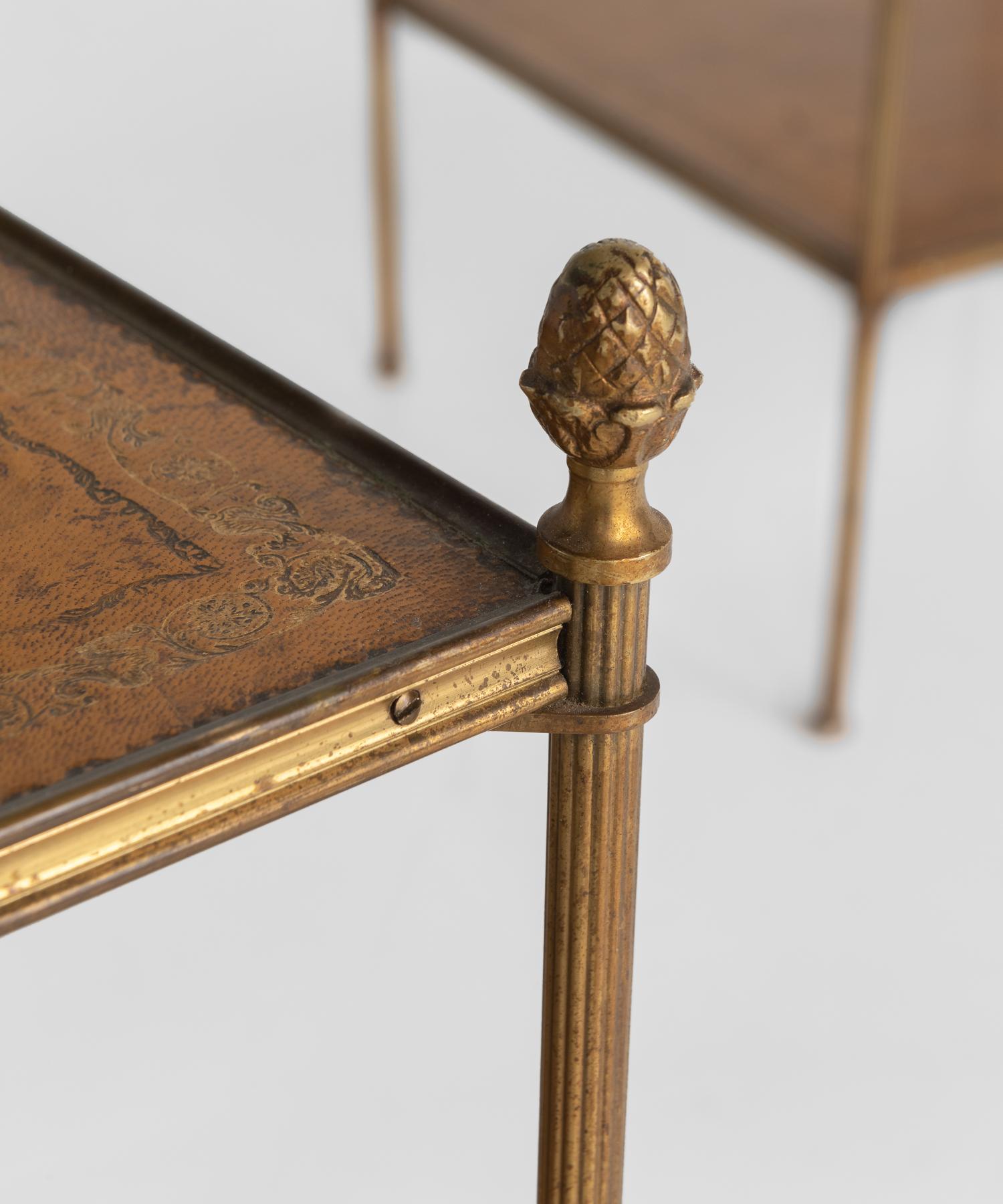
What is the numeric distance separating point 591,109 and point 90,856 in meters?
1.12

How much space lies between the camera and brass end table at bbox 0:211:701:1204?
69cm

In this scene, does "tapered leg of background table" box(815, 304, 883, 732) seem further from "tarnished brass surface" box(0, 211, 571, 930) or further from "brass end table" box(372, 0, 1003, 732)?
"tarnished brass surface" box(0, 211, 571, 930)

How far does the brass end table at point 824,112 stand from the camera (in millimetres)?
1456

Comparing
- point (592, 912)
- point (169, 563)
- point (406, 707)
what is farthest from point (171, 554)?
point (592, 912)

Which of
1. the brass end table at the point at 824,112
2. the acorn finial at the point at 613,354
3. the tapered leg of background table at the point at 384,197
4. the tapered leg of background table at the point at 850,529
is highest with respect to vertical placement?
the tapered leg of background table at the point at 384,197

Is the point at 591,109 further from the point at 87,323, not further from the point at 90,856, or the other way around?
the point at 90,856

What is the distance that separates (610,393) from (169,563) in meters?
0.20

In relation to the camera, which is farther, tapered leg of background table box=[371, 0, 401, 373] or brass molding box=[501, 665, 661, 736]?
tapered leg of background table box=[371, 0, 401, 373]

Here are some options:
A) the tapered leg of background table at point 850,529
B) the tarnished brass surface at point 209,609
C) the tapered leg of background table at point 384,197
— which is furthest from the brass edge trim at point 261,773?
the tapered leg of background table at point 384,197

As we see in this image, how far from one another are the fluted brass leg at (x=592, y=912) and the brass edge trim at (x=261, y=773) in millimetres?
24

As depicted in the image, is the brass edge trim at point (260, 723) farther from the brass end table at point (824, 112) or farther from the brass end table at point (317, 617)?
the brass end table at point (824, 112)

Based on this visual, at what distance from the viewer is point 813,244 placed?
1475mm

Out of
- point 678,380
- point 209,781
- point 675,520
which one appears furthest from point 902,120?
point 209,781

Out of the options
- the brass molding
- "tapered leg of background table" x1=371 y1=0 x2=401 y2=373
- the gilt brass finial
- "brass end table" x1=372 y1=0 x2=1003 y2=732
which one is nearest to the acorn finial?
the gilt brass finial
